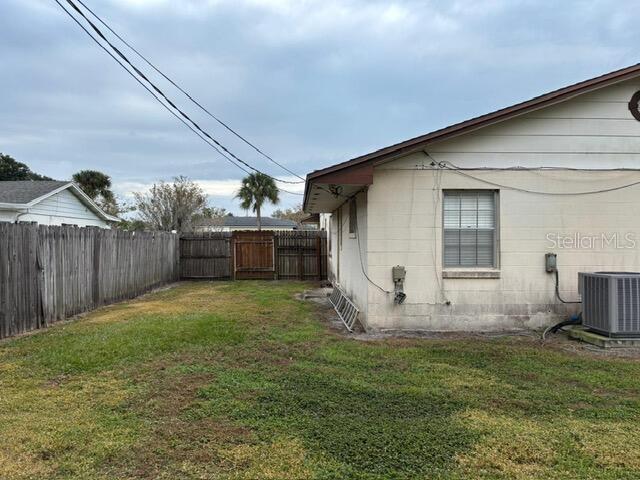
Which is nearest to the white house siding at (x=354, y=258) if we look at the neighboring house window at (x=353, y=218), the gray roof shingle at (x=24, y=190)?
the neighboring house window at (x=353, y=218)

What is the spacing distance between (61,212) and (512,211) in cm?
1719

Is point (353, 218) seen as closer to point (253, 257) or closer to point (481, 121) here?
point (481, 121)

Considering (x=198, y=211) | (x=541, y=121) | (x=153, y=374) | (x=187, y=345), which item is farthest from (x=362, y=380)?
(x=198, y=211)

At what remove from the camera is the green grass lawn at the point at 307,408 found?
333 centimetres

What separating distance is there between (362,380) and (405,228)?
11.0ft

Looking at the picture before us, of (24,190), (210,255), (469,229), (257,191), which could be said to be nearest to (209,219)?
(257,191)

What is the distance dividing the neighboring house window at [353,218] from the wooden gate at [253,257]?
908cm

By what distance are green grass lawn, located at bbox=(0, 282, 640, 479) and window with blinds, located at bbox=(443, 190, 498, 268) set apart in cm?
146

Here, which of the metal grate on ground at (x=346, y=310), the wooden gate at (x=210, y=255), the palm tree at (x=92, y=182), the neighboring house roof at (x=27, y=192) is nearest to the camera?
the metal grate on ground at (x=346, y=310)

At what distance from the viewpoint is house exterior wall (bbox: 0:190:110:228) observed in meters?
16.3

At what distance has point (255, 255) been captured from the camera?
1922 cm

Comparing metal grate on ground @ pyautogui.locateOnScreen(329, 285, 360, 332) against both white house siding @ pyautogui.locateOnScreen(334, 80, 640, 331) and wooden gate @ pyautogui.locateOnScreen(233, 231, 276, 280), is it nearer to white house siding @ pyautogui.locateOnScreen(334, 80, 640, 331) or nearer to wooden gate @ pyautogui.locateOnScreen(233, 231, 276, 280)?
white house siding @ pyautogui.locateOnScreen(334, 80, 640, 331)

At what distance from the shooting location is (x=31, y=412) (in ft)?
14.3

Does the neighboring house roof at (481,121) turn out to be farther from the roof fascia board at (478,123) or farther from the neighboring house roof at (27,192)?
the neighboring house roof at (27,192)
